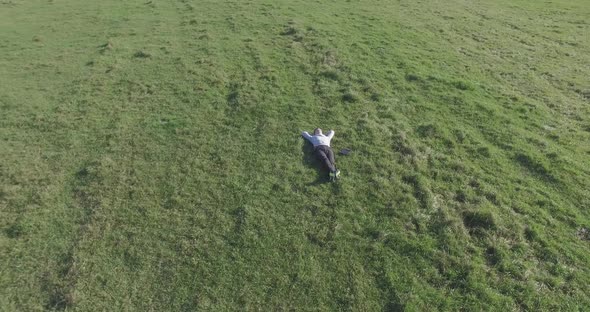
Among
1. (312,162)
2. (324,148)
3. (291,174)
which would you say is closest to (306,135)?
(324,148)

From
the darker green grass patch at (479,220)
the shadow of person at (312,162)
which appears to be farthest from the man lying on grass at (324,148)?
the darker green grass patch at (479,220)

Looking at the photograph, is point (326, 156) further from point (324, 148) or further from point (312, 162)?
point (312, 162)

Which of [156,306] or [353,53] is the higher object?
[353,53]

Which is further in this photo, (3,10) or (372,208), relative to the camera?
(3,10)

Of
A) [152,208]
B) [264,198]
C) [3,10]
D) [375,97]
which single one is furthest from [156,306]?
[3,10]

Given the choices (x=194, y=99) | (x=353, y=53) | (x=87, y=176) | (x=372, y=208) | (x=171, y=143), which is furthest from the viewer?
(x=353, y=53)

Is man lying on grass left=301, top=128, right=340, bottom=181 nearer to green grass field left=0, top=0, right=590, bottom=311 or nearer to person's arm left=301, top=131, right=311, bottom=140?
person's arm left=301, top=131, right=311, bottom=140

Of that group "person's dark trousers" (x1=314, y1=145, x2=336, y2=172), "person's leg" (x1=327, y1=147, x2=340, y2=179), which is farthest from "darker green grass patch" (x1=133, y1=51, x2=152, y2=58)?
"person's leg" (x1=327, y1=147, x2=340, y2=179)

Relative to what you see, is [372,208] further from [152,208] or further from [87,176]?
[87,176]
